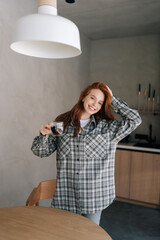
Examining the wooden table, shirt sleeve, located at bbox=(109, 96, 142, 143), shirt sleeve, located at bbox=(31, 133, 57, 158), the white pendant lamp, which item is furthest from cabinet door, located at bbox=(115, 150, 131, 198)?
the white pendant lamp

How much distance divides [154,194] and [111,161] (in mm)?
2000

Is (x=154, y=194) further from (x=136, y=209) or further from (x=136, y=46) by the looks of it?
(x=136, y=46)

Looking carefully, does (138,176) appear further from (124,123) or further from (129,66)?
(124,123)

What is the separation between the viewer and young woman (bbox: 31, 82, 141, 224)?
59.9 inches

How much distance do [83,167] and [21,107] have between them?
4.11 feet

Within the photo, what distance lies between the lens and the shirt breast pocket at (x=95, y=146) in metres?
1.55

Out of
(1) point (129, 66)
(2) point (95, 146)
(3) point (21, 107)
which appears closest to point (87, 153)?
(2) point (95, 146)

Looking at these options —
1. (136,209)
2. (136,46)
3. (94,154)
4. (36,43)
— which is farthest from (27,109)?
(136,46)

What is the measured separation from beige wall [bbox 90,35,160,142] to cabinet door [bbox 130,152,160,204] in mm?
697

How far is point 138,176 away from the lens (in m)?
3.37

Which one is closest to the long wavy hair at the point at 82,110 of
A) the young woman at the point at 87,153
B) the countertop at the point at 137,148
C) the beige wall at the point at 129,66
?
the young woman at the point at 87,153

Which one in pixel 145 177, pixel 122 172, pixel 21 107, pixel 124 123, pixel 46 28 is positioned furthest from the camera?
pixel 122 172

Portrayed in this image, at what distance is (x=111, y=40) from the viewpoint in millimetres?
4105

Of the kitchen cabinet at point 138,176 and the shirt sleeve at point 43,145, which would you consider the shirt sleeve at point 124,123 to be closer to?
the shirt sleeve at point 43,145
